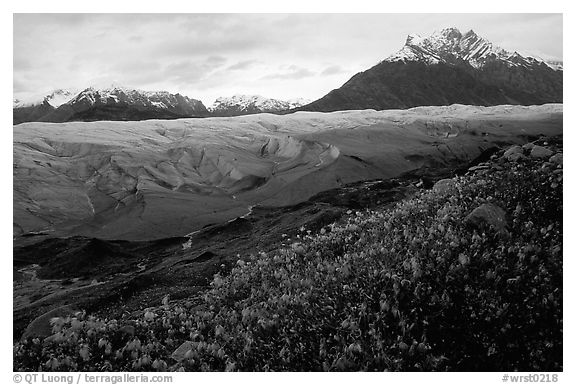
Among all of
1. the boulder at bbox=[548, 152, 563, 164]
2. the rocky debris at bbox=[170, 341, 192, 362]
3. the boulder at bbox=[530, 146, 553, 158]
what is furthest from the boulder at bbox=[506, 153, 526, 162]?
the rocky debris at bbox=[170, 341, 192, 362]

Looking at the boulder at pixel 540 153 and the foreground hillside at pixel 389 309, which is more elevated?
the boulder at pixel 540 153

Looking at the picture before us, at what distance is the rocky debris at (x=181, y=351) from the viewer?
19.0ft

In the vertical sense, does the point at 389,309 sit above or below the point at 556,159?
below

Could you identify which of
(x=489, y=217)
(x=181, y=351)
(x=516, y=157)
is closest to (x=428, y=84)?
(x=516, y=157)

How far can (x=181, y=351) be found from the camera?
5840 mm

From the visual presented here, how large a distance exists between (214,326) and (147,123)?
47.2 meters

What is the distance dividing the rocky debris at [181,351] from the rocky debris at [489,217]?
3.73 meters

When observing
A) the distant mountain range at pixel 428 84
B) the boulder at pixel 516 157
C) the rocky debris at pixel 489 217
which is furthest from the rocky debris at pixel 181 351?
the distant mountain range at pixel 428 84

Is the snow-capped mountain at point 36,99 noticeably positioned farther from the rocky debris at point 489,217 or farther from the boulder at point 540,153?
the boulder at point 540,153

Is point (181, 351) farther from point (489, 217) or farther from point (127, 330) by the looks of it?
point (489, 217)

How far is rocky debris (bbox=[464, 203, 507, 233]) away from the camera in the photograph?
594 centimetres

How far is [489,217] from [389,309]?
75.4 inches
